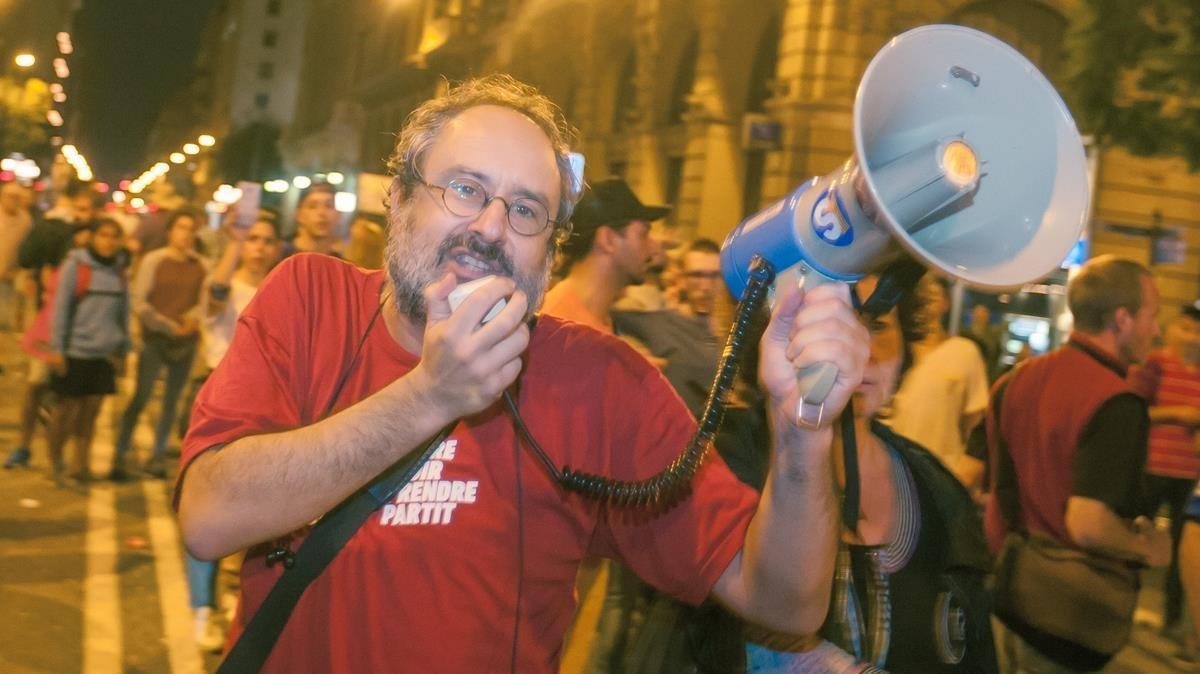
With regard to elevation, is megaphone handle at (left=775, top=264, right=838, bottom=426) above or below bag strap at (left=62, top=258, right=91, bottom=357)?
above

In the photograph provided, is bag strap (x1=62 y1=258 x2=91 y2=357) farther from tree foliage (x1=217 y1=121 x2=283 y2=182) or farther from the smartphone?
tree foliage (x1=217 y1=121 x2=283 y2=182)

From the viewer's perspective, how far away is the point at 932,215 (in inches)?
68.7

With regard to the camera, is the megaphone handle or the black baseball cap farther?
the black baseball cap

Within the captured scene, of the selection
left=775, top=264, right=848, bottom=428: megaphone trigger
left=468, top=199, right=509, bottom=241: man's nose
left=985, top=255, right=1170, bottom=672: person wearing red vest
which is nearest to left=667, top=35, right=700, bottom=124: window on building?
left=985, top=255, right=1170, bottom=672: person wearing red vest

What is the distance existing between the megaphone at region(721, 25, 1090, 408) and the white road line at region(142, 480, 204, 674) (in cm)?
436

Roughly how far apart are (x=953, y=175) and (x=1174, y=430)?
7228 mm

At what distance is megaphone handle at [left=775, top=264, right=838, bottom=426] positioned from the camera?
1.68 m

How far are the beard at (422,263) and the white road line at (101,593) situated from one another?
3.86 metres

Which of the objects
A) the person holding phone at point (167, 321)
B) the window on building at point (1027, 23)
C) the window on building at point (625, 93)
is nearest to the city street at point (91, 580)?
the person holding phone at point (167, 321)

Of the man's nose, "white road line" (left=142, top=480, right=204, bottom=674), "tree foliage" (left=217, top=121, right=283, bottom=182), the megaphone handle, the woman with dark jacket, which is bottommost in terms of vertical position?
"white road line" (left=142, top=480, right=204, bottom=674)

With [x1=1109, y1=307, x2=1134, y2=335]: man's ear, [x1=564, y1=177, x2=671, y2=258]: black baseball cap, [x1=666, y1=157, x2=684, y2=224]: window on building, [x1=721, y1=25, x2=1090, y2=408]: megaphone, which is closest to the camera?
[x1=721, y1=25, x2=1090, y2=408]: megaphone

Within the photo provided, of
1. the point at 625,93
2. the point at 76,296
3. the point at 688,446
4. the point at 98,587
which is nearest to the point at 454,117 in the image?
the point at 688,446

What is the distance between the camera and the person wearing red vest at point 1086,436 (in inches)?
150

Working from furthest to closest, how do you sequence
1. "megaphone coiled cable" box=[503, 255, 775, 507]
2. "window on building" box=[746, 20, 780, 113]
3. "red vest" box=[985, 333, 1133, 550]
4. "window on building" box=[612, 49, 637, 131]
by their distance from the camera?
"window on building" box=[612, 49, 637, 131] < "window on building" box=[746, 20, 780, 113] < "red vest" box=[985, 333, 1133, 550] < "megaphone coiled cable" box=[503, 255, 775, 507]
